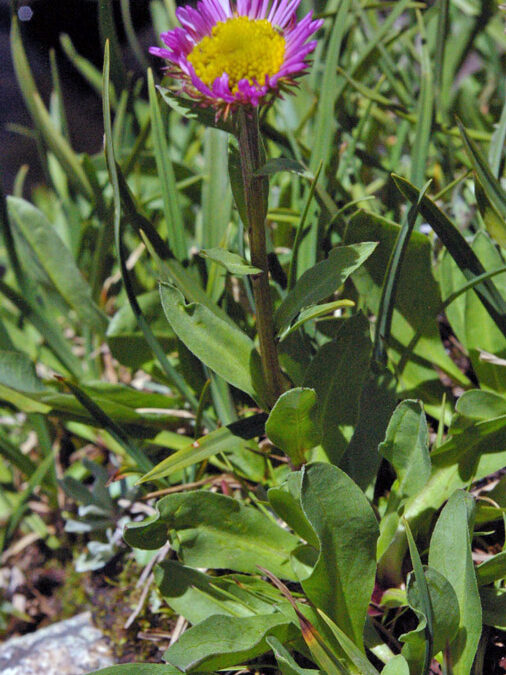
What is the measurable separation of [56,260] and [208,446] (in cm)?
71

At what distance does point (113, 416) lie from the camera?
120 cm

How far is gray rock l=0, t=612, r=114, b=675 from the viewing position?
3.83 feet

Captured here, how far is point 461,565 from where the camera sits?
2.61 ft

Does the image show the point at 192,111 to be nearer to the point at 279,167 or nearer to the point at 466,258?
the point at 279,167

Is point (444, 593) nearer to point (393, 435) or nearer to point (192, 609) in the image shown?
point (393, 435)

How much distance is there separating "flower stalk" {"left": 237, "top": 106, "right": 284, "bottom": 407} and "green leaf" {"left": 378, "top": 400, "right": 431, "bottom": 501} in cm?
17

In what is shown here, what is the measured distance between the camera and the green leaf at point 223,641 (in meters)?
0.78

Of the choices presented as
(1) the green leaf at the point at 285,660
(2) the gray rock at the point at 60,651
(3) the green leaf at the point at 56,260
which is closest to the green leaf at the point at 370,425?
(1) the green leaf at the point at 285,660

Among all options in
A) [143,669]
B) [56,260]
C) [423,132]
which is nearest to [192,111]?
[423,132]

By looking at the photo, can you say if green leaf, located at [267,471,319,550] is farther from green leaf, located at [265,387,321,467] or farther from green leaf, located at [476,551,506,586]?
green leaf, located at [476,551,506,586]

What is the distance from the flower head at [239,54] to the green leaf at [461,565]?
1.74 ft

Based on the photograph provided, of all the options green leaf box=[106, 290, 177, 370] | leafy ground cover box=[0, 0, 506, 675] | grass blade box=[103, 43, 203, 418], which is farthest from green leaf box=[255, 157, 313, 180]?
green leaf box=[106, 290, 177, 370]

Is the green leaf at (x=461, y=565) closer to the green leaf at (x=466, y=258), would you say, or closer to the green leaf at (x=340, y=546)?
the green leaf at (x=340, y=546)

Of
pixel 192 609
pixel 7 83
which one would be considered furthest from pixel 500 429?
pixel 7 83
